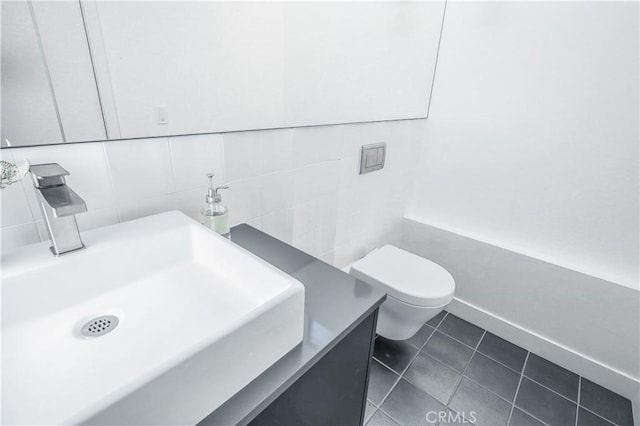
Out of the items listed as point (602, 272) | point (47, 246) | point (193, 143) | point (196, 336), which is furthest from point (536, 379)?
point (47, 246)

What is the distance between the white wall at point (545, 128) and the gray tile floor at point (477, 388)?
531mm

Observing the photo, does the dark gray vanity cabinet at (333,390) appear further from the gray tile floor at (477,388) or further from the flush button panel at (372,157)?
the flush button panel at (372,157)

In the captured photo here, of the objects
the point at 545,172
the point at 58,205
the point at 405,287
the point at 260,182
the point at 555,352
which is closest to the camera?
the point at 58,205

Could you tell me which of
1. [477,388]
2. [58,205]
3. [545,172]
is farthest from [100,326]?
[545,172]

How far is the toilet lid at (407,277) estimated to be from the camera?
1.28 m

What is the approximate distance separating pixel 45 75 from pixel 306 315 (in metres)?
0.68

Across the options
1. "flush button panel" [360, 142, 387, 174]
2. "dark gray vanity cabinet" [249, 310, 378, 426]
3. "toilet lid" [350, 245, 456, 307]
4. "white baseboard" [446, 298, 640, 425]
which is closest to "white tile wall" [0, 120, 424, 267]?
"flush button panel" [360, 142, 387, 174]

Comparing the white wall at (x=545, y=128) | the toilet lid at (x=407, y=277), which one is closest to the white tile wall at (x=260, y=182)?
the toilet lid at (x=407, y=277)

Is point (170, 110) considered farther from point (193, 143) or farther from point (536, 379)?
point (536, 379)

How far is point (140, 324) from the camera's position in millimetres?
569

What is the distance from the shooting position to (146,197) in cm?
79

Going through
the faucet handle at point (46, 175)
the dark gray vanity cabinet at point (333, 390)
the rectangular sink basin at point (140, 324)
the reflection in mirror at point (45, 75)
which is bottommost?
the dark gray vanity cabinet at point (333, 390)

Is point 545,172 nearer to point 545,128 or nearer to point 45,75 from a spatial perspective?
point 545,128

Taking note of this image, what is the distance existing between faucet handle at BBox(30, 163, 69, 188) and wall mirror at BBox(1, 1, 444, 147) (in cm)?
8
